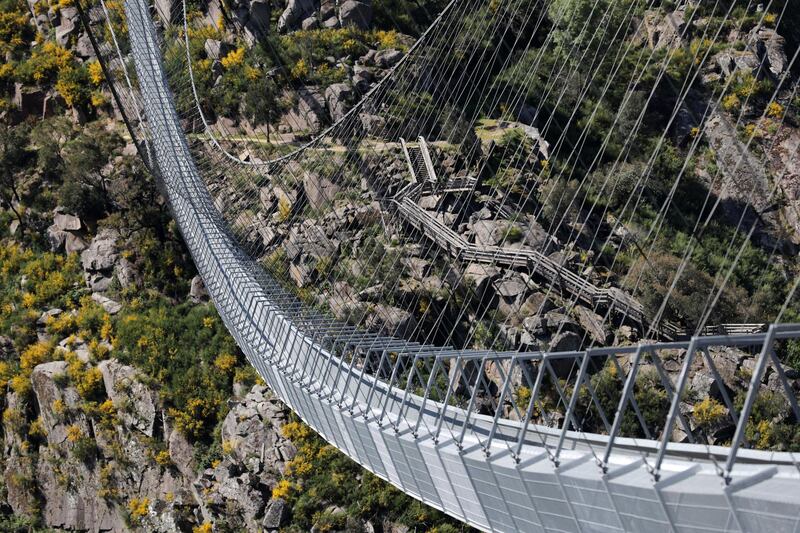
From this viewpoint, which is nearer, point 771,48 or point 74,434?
point 74,434

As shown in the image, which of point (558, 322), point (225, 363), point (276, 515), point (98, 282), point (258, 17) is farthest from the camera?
point (258, 17)

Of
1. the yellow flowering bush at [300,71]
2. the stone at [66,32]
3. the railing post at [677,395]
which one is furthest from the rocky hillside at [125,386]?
the railing post at [677,395]

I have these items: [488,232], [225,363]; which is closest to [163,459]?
[225,363]

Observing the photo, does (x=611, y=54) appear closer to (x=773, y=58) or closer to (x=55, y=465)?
(x=773, y=58)

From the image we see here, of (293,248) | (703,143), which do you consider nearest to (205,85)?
(293,248)

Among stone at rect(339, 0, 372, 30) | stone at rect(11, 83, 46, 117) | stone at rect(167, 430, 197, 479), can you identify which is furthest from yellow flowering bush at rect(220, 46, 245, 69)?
stone at rect(167, 430, 197, 479)

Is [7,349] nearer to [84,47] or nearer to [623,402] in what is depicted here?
[84,47]

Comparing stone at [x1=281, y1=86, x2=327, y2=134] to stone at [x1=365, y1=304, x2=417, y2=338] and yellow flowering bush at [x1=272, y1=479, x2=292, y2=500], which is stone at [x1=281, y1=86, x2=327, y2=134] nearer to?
stone at [x1=365, y1=304, x2=417, y2=338]
